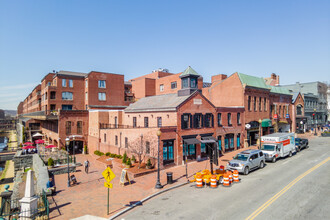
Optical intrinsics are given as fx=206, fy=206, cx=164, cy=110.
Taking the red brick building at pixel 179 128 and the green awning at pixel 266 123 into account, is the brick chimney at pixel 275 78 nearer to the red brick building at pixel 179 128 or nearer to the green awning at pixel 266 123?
the green awning at pixel 266 123

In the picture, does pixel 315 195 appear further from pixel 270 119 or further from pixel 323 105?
pixel 323 105

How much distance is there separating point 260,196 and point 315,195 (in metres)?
3.85

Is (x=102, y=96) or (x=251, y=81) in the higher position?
(x=251, y=81)

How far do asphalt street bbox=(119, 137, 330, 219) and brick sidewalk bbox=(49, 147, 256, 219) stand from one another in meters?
1.78

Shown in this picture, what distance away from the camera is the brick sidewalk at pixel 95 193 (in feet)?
46.0

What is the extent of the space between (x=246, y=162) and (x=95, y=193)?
14.7 m

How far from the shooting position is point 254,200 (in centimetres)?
1405

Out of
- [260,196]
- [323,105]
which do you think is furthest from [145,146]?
[323,105]

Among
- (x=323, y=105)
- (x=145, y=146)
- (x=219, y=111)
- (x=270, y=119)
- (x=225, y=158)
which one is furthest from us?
(x=323, y=105)

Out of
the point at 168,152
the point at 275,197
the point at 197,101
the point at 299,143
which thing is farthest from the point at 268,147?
the point at 275,197

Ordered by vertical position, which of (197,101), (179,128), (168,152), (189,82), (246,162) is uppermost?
(189,82)

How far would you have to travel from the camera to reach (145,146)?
24.7 metres

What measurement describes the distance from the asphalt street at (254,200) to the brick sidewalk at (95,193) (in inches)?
70.0

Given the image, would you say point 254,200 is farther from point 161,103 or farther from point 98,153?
point 98,153
